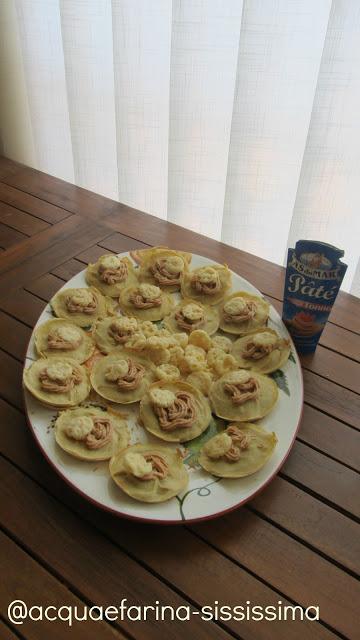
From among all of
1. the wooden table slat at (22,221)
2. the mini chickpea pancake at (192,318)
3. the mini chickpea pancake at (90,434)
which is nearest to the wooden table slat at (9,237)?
the wooden table slat at (22,221)

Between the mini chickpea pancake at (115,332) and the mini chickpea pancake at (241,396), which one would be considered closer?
the mini chickpea pancake at (241,396)

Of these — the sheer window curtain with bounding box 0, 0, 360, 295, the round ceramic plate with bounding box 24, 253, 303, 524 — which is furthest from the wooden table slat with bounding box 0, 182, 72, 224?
the round ceramic plate with bounding box 24, 253, 303, 524

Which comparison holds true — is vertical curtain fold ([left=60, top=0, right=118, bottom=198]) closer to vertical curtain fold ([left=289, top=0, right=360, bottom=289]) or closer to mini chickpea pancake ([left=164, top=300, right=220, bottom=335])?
vertical curtain fold ([left=289, top=0, right=360, bottom=289])

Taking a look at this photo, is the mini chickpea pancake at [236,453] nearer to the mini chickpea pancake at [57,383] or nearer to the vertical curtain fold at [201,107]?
the mini chickpea pancake at [57,383]

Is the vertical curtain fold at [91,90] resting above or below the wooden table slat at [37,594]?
above

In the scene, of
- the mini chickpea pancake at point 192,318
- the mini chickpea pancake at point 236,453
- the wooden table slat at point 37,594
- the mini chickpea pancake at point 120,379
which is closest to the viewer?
the wooden table slat at point 37,594

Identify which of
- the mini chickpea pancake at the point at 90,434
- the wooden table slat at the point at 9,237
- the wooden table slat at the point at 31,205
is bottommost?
the wooden table slat at the point at 9,237

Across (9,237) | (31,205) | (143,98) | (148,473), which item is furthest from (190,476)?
(143,98)

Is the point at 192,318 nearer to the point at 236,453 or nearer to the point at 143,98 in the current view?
the point at 236,453
